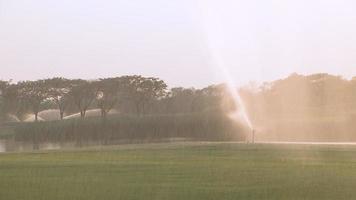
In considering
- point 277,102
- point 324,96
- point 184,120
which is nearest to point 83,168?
point 184,120

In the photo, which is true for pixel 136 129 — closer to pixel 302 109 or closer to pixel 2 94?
pixel 302 109

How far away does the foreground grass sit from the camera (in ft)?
42.6

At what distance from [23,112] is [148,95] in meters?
14.6

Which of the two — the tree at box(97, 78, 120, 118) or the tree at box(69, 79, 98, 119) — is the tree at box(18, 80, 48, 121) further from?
the tree at box(97, 78, 120, 118)

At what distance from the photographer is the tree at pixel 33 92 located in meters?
71.1

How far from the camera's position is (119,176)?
16297mm

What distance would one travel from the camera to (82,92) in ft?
232

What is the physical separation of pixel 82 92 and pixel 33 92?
207 inches

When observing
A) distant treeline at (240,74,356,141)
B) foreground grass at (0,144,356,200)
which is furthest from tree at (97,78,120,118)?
foreground grass at (0,144,356,200)

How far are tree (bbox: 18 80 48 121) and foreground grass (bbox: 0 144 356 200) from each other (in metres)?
50.6

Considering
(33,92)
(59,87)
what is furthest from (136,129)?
(33,92)

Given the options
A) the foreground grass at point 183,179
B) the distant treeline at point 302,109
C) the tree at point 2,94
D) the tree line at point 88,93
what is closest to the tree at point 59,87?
the tree line at point 88,93

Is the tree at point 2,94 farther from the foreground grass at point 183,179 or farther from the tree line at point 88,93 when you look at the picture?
the foreground grass at point 183,179

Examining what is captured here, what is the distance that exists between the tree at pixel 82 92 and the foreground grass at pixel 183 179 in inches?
1935
